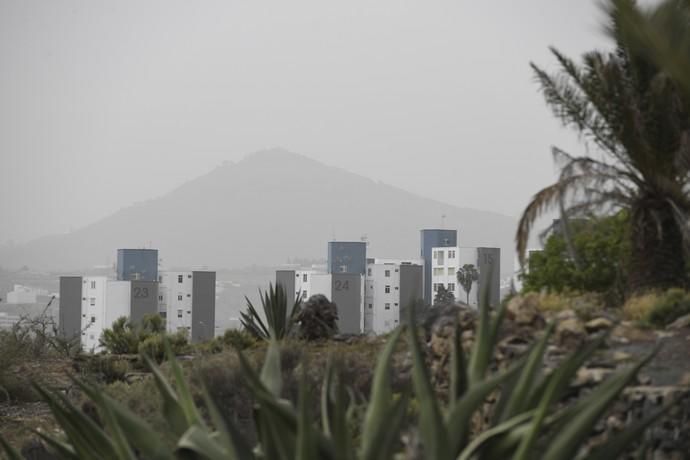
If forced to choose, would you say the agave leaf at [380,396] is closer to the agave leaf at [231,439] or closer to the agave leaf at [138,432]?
the agave leaf at [231,439]

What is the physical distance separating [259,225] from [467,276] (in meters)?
83.7

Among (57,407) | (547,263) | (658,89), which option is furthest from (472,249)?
(57,407)

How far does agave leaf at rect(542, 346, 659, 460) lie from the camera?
9.45 feet

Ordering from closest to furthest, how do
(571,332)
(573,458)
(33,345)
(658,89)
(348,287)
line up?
(573,458) < (571,332) < (658,89) < (33,345) < (348,287)

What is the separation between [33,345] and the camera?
15438 millimetres

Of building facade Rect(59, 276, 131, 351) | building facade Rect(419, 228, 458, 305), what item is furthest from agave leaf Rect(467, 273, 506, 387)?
building facade Rect(419, 228, 458, 305)

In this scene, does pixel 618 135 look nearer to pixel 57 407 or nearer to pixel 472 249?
pixel 57 407

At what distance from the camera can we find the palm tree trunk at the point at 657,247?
11.4m

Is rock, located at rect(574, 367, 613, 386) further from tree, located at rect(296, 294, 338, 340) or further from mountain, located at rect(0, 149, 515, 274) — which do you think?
mountain, located at rect(0, 149, 515, 274)

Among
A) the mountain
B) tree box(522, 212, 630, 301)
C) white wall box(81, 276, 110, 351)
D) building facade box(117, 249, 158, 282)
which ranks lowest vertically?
white wall box(81, 276, 110, 351)

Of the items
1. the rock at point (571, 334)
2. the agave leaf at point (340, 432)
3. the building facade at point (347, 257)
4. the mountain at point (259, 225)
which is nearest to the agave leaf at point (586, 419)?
the agave leaf at point (340, 432)

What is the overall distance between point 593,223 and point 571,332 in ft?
13.9

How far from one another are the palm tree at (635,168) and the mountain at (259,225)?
120 meters

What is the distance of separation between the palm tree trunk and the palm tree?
12 mm
